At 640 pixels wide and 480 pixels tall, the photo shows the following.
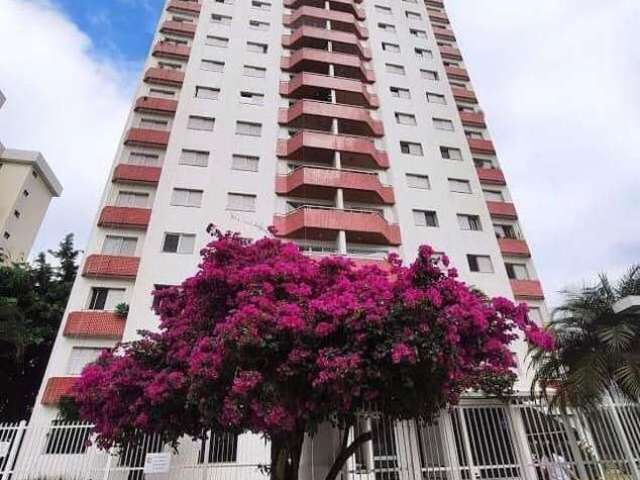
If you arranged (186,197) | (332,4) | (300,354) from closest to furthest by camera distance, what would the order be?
(300,354) < (186,197) < (332,4)

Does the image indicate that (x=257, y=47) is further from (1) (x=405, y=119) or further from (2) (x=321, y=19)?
(1) (x=405, y=119)

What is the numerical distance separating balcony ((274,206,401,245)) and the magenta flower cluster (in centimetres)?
1015

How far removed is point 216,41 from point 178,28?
344 centimetres

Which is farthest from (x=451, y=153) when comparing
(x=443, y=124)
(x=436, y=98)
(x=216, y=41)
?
(x=216, y=41)

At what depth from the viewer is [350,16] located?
29.7 metres

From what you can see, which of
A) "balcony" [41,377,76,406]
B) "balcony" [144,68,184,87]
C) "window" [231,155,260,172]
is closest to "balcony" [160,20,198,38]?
"balcony" [144,68,184,87]

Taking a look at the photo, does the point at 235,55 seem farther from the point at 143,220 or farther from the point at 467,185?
the point at 467,185

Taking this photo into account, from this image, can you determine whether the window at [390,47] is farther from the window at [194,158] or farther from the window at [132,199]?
the window at [132,199]

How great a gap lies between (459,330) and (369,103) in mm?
21163

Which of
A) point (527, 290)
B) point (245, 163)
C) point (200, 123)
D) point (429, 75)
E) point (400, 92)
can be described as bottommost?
point (527, 290)

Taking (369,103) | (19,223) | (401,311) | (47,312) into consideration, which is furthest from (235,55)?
(401,311)

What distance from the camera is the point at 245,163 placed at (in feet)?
70.5

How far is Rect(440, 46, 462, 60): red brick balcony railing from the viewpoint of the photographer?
31.5 metres

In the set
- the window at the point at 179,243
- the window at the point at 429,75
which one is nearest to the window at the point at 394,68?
the window at the point at 429,75
